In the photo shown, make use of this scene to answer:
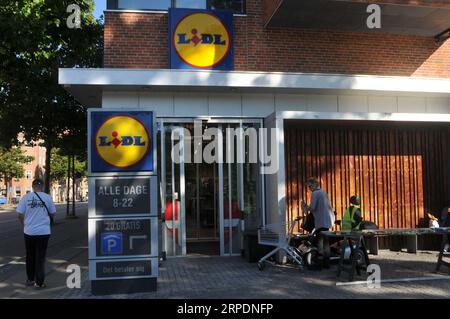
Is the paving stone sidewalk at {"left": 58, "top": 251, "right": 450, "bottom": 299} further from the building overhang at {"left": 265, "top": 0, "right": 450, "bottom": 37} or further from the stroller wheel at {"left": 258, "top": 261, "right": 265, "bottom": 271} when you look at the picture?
the building overhang at {"left": 265, "top": 0, "right": 450, "bottom": 37}

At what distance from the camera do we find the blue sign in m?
7.01

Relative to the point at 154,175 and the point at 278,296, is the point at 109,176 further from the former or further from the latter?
the point at 278,296

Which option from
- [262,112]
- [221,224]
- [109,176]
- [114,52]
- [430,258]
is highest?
[114,52]

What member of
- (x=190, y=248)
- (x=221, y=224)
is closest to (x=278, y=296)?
(x=221, y=224)

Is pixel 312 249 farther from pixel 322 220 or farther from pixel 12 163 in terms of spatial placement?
pixel 12 163

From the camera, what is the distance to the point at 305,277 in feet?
27.2

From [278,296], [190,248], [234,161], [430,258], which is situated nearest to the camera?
[278,296]

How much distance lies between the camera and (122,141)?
7.09 metres

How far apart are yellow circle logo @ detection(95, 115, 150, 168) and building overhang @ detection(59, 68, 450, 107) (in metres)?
2.84

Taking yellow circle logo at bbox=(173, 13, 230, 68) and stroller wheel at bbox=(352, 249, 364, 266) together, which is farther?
yellow circle logo at bbox=(173, 13, 230, 68)

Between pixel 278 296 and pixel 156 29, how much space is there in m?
6.66

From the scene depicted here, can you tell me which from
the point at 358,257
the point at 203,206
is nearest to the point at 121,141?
the point at 358,257

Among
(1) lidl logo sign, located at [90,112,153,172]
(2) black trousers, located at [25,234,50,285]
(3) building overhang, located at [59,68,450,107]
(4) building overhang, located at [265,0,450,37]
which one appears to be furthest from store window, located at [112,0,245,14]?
(2) black trousers, located at [25,234,50,285]
